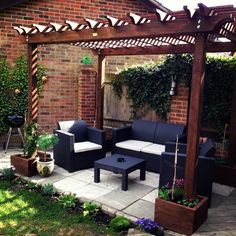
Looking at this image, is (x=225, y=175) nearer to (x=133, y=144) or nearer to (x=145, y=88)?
(x=133, y=144)

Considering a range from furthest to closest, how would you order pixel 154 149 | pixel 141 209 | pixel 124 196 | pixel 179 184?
pixel 154 149, pixel 124 196, pixel 141 209, pixel 179 184

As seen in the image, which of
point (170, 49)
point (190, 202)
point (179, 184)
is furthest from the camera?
point (170, 49)

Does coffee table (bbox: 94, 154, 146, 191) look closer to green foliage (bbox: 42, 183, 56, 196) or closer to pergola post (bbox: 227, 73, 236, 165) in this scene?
green foliage (bbox: 42, 183, 56, 196)

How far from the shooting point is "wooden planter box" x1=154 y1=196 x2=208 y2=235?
369 centimetres

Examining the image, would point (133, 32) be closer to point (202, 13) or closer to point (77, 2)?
point (202, 13)

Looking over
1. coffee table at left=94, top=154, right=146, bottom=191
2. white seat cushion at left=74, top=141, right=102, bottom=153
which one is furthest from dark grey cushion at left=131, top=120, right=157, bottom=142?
coffee table at left=94, top=154, right=146, bottom=191

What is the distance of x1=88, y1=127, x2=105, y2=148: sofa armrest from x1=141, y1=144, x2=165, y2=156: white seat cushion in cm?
91

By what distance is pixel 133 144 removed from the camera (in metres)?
6.48

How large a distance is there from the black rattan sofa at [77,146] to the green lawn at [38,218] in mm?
1221

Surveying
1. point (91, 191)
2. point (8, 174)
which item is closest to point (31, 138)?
point (8, 174)

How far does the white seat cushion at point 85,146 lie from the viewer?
601 cm

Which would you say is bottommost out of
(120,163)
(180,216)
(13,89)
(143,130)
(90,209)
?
(90,209)

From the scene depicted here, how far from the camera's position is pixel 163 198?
3945mm

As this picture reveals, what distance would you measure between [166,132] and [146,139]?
1.80 feet
